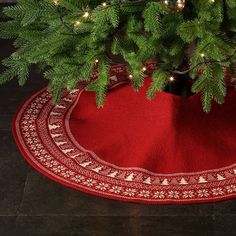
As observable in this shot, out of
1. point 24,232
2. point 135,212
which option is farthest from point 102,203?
point 24,232

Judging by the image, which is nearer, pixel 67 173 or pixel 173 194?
pixel 173 194

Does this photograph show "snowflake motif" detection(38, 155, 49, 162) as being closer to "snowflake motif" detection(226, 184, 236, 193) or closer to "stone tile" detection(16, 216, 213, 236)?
"stone tile" detection(16, 216, 213, 236)

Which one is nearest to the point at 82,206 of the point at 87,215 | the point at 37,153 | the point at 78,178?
the point at 87,215

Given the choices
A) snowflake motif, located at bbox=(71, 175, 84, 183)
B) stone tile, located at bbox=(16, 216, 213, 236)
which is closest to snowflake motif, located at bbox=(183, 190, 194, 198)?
stone tile, located at bbox=(16, 216, 213, 236)

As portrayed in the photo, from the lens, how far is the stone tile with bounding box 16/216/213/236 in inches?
71.7

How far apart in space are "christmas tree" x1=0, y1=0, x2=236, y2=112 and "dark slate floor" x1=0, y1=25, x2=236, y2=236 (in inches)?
13.5

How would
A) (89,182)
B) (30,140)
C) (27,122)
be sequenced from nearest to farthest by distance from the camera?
(89,182) < (30,140) < (27,122)

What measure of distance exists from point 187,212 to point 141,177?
0.24 m

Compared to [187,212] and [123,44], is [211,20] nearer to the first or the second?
[123,44]

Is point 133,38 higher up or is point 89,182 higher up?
point 133,38

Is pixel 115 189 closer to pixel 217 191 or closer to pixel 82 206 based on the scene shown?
pixel 82 206

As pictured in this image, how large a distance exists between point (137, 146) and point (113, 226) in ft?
1.41

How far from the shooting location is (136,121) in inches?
91.2

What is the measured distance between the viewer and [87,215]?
6.25ft
